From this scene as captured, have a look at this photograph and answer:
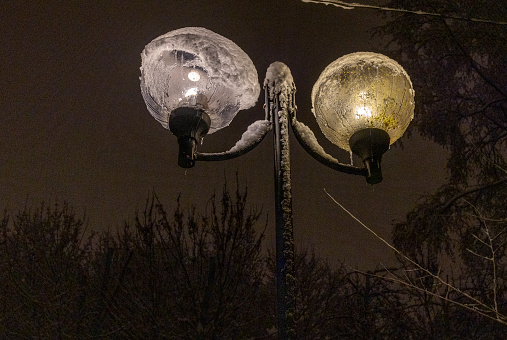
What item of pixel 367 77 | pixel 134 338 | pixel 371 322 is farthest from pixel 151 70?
pixel 371 322

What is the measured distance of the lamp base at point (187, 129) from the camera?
245cm

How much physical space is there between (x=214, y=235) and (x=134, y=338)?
10.1 ft

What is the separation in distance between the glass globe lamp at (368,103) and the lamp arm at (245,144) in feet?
1.53

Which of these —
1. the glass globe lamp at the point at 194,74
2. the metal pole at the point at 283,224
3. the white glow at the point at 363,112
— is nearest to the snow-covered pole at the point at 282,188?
the metal pole at the point at 283,224

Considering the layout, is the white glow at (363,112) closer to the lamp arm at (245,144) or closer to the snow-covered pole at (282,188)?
the snow-covered pole at (282,188)

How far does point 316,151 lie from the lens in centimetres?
259

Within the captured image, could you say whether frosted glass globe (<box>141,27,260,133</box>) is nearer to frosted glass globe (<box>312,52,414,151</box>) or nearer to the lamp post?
the lamp post

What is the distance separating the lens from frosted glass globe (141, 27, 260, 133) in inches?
103

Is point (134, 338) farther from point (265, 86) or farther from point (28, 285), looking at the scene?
point (265, 86)

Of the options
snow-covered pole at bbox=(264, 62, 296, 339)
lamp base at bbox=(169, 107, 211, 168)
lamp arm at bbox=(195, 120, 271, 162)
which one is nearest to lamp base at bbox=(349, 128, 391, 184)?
snow-covered pole at bbox=(264, 62, 296, 339)

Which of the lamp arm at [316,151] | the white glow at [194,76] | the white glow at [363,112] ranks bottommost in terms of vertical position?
the lamp arm at [316,151]

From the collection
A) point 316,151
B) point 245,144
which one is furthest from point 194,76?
point 316,151

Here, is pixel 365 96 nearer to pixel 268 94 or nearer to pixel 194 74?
pixel 268 94

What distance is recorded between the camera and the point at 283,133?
2.46 metres
